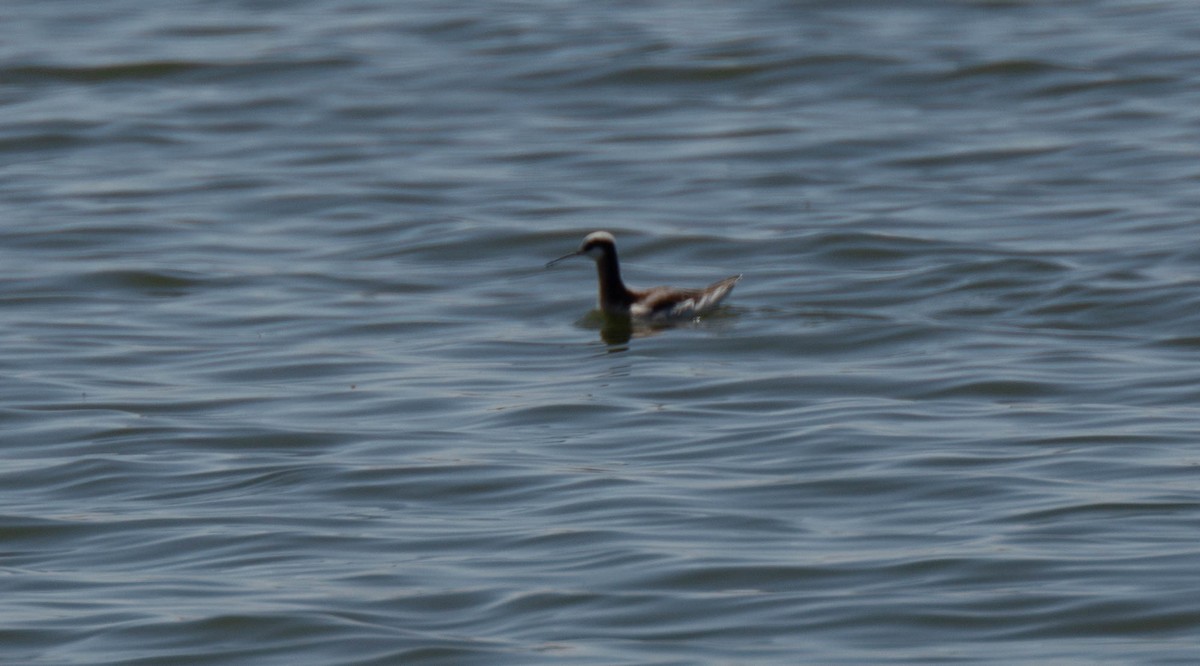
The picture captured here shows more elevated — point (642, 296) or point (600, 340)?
point (642, 296)

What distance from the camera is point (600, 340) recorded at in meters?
14.0

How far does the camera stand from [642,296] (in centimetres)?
1460

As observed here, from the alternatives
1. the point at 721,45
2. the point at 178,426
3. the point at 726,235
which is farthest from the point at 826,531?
the point at 721,45

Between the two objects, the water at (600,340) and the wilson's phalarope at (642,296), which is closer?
the water at (600,340)

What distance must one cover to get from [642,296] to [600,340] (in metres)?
0.72

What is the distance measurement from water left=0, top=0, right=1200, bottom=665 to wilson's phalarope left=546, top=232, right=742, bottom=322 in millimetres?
193

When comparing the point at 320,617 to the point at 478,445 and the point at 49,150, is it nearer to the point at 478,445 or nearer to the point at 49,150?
the point at 478,445

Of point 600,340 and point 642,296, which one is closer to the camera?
point 600,340

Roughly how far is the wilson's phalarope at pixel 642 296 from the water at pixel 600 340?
193 mm

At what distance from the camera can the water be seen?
7.71m

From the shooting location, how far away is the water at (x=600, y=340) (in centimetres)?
771

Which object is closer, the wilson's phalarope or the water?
the water

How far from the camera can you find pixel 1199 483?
906 cm

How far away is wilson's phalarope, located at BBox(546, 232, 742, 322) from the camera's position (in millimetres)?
14109
